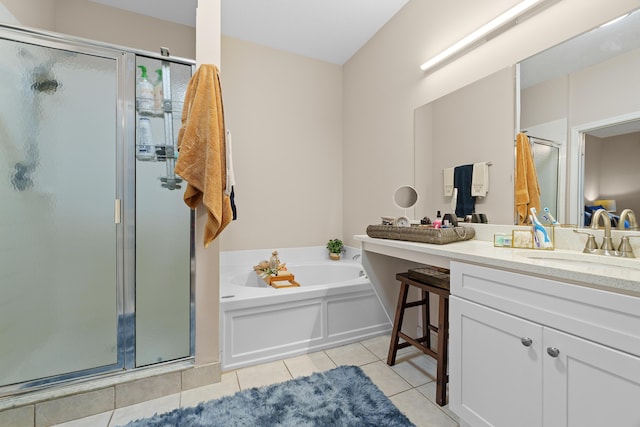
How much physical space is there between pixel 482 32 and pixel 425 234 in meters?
1.29

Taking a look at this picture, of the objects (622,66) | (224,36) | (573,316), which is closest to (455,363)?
(573,316)

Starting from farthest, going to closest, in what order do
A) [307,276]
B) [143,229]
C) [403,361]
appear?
[307,276] < [403,361] < [143,229]

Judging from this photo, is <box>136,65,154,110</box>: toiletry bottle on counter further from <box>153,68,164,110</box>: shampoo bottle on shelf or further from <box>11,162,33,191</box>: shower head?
<box>11,162,33,191</box>: shower head

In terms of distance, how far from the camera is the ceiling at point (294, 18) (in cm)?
230

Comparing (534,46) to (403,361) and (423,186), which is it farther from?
(403,361)

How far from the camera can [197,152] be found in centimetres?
152

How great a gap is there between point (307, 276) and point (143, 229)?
1.67m

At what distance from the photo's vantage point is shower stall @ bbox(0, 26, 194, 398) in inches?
54.7

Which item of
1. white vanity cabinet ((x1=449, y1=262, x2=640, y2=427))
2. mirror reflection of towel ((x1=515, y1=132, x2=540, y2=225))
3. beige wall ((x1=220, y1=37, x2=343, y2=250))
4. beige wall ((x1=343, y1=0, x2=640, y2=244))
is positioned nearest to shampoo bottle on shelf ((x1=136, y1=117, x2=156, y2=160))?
beige wall ((x1=220, y1=37, x2=343, y2=250))

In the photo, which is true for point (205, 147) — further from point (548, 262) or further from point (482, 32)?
point (482, 32)

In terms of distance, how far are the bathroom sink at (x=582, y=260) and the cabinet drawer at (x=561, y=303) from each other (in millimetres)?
102

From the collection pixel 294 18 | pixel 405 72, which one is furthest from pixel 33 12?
pixel 405 72

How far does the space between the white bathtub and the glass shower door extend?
0.64 m

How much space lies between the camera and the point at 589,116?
129 cm
